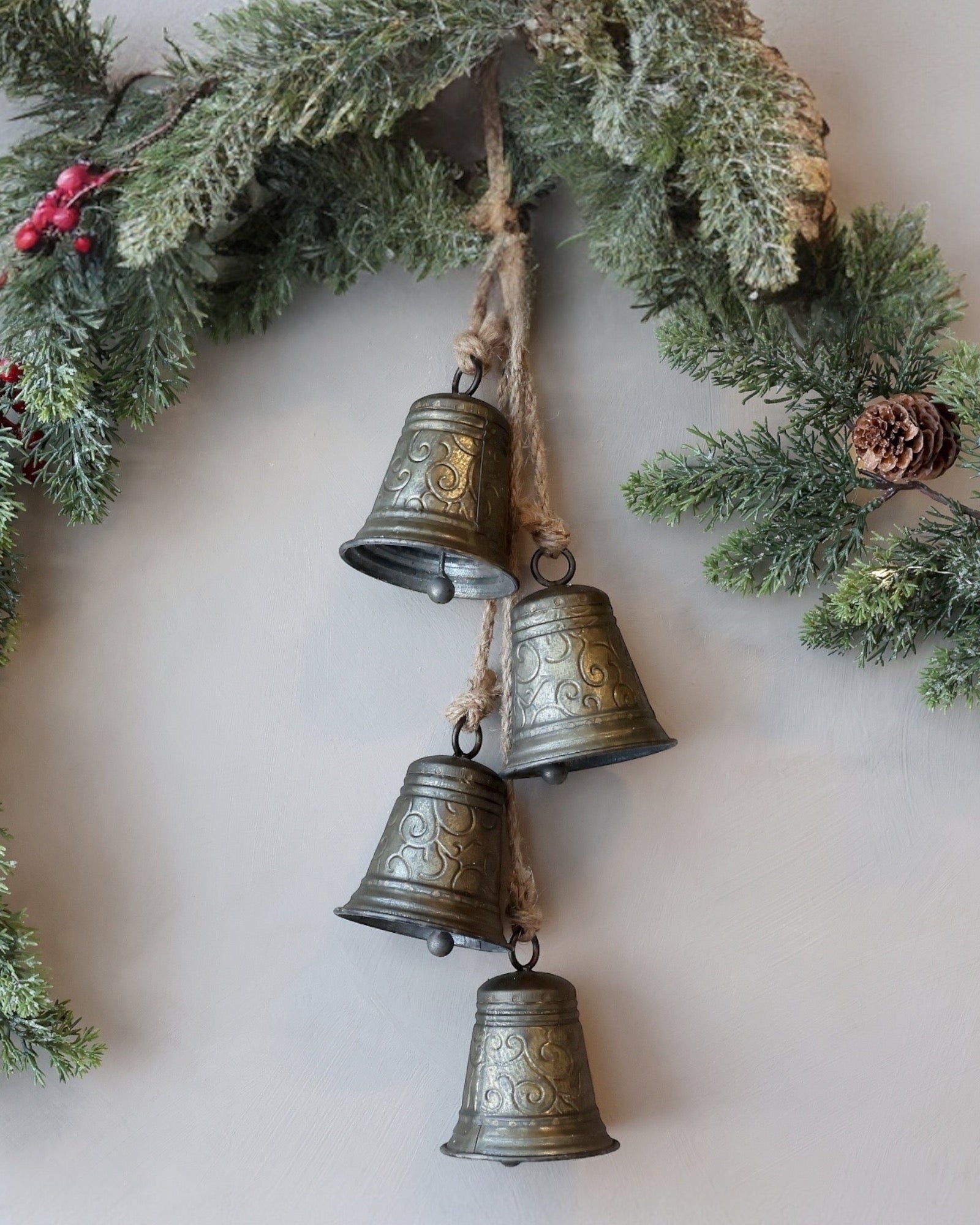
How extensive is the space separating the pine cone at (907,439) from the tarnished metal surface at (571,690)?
270 millimetres

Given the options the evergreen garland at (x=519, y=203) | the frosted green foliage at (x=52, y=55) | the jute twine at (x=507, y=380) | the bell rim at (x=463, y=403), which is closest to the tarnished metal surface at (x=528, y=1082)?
the jute twine at (x=507, y=380)

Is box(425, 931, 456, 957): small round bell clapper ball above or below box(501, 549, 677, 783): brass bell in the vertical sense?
below

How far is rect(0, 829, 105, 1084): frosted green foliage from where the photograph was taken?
0.91 metres

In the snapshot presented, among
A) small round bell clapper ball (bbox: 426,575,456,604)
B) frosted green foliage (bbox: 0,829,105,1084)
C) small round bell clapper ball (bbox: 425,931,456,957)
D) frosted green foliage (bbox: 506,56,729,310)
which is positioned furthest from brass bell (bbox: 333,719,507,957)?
frosted green foliage (bbox: 506,56,729,310)

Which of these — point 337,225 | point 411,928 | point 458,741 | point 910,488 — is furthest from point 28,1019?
point 910,488

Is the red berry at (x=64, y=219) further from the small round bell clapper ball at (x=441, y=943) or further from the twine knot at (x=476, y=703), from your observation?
the small round bell clapper ball at (x=441, y=943)

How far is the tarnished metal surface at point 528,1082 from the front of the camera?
889 mm

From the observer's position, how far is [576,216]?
3.76 ft

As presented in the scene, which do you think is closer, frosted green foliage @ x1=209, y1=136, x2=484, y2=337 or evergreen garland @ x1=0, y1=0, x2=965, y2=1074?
evergreen garland @ x1=0, y1=0, x2=965, y2=1074

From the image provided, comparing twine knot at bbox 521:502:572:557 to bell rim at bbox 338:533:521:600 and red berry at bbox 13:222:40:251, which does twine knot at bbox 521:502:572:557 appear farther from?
red berry at bbox 13:222:40:251

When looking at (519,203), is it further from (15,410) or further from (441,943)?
(441,943)

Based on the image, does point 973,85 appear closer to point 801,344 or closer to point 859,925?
point 801,344

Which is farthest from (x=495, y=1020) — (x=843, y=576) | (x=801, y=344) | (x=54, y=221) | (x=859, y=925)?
(x=54, y=221)

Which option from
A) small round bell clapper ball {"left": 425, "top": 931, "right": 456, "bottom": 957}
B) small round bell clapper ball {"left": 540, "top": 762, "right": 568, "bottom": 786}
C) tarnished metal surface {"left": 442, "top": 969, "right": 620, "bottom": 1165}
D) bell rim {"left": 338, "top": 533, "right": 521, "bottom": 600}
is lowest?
tarnished metal surface {"left": 442, "top": 969, "right": 620, "bottom": 1165}
